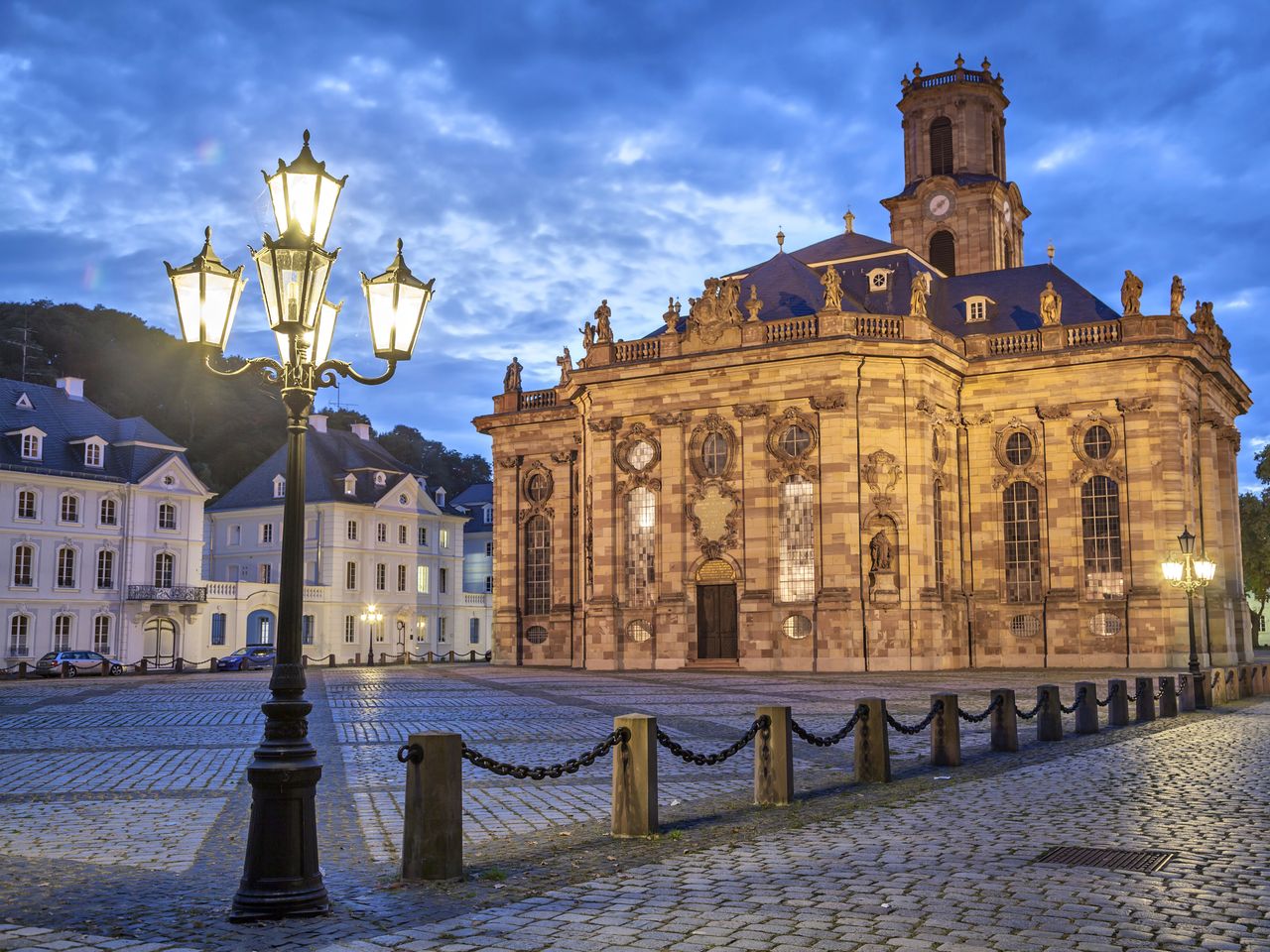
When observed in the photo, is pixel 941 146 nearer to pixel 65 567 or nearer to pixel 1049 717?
pixel 65 567

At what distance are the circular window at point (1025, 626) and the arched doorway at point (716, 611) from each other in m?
11.0

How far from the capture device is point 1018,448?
164 feet

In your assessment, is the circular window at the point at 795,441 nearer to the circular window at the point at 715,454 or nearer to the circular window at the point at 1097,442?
the circular window at the point at 715,454

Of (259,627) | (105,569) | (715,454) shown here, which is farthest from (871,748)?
(259,627)

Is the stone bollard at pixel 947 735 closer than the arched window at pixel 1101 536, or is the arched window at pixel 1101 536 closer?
the stone bollard at pixel 947 735

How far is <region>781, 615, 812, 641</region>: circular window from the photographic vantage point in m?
45.4

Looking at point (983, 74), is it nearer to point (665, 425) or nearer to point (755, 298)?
point (755, 298)

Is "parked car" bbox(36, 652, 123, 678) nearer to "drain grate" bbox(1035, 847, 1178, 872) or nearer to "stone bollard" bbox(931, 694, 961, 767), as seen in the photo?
"stone bollard" bbox(931, 694, 961, 767)

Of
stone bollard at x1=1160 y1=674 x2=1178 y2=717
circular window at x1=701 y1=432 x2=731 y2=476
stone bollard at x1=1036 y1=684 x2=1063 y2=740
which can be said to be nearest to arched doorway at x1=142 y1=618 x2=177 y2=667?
circular window at x1=701 y1=432 x2=731 y2=476

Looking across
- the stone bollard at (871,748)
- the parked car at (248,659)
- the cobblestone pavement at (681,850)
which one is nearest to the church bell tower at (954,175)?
the parked car at (248,659)

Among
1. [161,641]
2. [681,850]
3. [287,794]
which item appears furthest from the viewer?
[161,641]

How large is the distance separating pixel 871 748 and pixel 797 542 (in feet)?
103

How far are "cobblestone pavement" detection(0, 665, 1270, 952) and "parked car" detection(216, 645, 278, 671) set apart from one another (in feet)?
121

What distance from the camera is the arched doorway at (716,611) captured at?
47.4 metres
